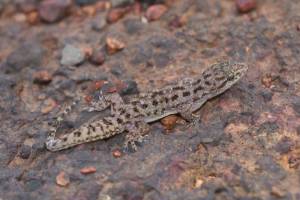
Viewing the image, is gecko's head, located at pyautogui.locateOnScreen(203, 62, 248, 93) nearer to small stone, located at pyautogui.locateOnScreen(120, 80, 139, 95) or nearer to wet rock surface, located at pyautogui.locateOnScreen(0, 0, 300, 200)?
wet rock surface, located at pyautogui.locateOnScreen(0, 0, 300, 200)

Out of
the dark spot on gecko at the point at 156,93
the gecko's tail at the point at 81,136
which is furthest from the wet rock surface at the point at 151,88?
the dark spot on gecko at the point at 156,93

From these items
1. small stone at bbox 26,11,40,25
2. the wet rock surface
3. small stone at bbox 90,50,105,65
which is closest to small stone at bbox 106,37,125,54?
the wet rock surface

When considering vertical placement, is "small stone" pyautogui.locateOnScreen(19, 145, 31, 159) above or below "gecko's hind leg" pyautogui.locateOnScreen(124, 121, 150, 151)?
below

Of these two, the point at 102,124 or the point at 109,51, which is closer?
the point at 102,124

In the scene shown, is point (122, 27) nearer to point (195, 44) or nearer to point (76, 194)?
point (195, 44)

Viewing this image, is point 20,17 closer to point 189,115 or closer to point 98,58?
point 98,58

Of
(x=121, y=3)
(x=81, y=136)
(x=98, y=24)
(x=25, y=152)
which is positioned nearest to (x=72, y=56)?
(x=98, y=24)

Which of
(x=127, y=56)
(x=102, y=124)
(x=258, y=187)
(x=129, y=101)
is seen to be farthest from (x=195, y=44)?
(x=258, y=187)
